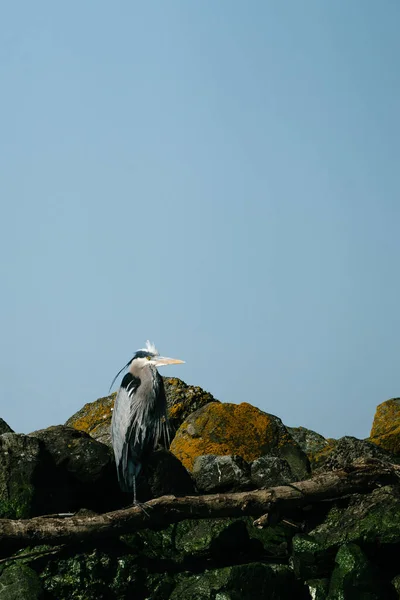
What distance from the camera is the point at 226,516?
11.2m

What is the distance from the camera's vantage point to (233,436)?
14953mm

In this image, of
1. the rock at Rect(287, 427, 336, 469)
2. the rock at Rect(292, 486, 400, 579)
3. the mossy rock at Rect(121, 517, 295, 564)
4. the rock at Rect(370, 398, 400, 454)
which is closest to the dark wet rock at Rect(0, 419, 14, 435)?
the mossy rock at Rect(121, 517, 295, 564)

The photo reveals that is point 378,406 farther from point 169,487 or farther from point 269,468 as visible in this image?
point 169,487

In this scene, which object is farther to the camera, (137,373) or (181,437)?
(181,437)

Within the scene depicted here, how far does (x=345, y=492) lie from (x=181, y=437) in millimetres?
4145

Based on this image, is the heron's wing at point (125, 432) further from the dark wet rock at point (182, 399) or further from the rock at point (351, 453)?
the dark wet rock at point (182, 399)

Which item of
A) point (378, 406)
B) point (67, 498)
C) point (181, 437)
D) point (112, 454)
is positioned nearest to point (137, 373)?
point (112, 454)

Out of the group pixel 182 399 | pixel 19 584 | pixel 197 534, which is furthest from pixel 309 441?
pixel 19 584

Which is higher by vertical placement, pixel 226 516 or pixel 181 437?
pixel 181 437

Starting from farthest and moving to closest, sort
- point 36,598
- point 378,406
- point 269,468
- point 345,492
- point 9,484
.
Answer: point 378,406
point 269,468
point 345,492
point 9,484
point 36,598

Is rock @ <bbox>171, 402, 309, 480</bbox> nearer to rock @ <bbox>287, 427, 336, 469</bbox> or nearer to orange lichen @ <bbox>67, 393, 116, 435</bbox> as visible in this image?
rock @ <bbox>287, 427, 336, 469</bbox>

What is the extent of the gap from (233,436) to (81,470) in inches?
160

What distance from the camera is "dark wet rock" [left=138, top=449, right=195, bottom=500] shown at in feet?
39.9

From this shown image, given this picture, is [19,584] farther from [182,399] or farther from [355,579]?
[182,399]
